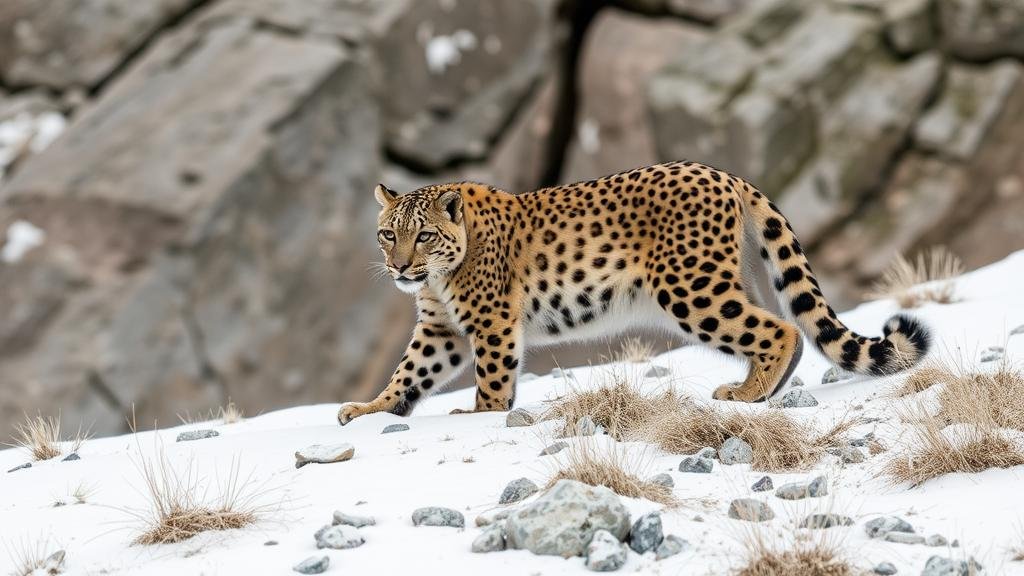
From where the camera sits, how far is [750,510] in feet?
15.9

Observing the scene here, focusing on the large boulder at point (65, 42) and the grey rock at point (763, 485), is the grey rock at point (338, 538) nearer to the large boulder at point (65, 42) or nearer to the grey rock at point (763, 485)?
the grey rock at point (763, 485)

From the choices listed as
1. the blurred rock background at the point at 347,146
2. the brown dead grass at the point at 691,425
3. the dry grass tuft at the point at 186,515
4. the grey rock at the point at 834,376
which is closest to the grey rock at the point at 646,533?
the brown dead grass at the point at 691,425

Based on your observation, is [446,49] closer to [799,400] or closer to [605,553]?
[799,400]

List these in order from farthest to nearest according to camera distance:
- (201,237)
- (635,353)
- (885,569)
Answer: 1. (201,237)
2. (635,353)
3. (885,569)

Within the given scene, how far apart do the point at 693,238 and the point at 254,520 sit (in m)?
3.05

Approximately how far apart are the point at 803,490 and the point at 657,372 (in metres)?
3.19

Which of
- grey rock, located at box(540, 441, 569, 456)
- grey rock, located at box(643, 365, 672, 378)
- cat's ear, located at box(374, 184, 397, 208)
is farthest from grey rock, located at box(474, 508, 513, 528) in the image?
grey rock, located at box(643, 365, 672, 378)

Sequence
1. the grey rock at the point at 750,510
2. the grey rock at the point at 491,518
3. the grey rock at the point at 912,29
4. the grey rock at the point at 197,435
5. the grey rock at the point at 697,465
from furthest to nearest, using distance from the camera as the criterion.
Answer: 1. the grey rock at the point at 912,29
2. the grey rock at the point at 197,435
3. the grey rock at the point at 697,465
4. the grey rock at the point at 491,518
5. the grey rock at the point at 750,510

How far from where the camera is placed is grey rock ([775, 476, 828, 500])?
199 inches

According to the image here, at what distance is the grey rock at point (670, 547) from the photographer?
15.2 feet

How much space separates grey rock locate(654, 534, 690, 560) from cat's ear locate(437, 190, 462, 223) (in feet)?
10.5

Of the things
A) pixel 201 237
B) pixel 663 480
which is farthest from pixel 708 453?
pixel 201 237

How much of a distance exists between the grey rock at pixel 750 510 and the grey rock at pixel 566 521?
16.8 inches

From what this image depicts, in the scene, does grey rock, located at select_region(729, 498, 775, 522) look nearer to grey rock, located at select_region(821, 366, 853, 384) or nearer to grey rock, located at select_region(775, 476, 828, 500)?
grey rock, located at select_region(775, 476, 828, 500)
